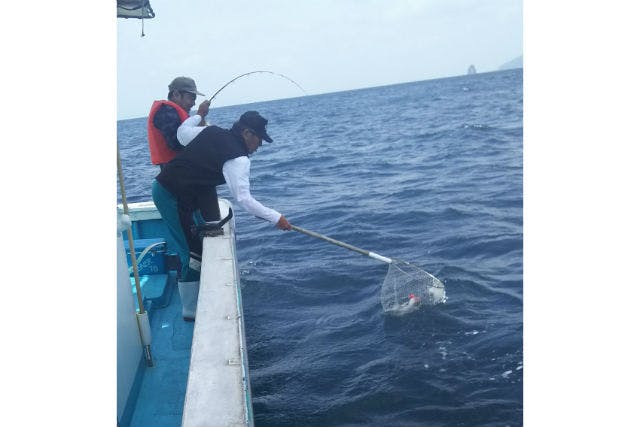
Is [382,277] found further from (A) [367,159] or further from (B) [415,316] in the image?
(A) [367,159]

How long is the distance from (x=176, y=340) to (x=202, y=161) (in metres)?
1.48

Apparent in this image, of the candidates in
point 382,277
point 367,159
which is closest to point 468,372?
point 382,277

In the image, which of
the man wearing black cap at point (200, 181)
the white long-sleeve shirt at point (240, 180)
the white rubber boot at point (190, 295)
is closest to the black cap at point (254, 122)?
the man wearing black cap at point (200, 181)

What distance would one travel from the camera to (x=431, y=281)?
6.11 meters

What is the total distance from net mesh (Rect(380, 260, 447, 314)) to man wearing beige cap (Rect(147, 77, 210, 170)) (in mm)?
2870

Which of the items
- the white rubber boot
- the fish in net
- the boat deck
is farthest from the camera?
the fish in net

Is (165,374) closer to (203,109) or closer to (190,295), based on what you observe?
(190,295)

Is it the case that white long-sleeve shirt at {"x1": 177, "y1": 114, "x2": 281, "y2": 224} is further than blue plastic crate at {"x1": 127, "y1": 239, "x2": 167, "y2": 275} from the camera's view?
No

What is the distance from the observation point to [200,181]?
425 centimetres

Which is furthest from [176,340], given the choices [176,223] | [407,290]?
[407,290]

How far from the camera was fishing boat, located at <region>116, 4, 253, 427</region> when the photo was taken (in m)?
2.08

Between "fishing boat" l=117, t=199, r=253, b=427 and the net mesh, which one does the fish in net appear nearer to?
the net mesh

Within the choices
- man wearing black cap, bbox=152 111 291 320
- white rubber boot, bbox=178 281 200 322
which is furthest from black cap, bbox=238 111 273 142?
white rubber boot, bbox=178 281 200 322
